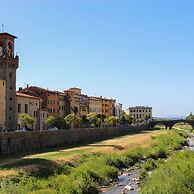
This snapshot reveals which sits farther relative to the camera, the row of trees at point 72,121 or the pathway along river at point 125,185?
the row of trees at point 72,121

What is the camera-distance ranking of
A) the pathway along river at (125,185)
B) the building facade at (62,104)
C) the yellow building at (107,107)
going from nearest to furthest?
1. the pathway along river at (125,185)
2. the building facade at (62,104)
3. the yellow building at (107,107)

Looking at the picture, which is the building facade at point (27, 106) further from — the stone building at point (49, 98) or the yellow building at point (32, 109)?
the stone building at point (49, 98)

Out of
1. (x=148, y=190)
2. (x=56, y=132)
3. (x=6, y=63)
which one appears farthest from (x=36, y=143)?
(x=148, y=190)

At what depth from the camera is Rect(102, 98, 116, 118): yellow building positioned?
16875 cm

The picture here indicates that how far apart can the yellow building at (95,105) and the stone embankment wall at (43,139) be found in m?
56.7

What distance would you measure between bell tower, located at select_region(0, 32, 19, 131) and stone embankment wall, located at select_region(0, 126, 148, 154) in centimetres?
1153

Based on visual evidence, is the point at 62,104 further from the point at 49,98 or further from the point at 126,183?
the point at 126,183

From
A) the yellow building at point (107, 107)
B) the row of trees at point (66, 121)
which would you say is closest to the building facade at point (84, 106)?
the row of trees at point (66, 121)

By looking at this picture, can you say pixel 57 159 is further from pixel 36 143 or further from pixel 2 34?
pixel 2 34

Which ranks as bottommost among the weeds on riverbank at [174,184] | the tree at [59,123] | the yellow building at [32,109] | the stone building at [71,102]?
the weeds on riverbank at [174,184]

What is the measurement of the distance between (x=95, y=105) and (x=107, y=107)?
51.6 feet

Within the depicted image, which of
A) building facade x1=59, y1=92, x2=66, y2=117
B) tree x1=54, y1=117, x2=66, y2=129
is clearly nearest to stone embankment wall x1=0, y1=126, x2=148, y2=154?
tree x1=54, y1=117, x2=66, y2=129

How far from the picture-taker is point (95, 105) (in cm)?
15788

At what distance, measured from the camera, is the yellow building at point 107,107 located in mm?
168750
